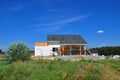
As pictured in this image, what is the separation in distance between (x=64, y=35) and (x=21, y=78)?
32.8 metres

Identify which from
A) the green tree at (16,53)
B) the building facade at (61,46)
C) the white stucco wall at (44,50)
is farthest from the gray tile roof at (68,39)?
the green tree at (16,53)

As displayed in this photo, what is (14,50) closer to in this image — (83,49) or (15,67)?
(15,67)

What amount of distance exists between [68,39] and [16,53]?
1017 inches

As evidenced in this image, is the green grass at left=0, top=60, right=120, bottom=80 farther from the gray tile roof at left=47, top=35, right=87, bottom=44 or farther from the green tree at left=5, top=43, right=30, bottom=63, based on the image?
the gray tile roof at left=47, top=35, right=87, bottom=44

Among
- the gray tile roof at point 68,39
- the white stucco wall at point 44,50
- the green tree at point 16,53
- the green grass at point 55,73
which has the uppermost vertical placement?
the gray tile roof at point 68,39

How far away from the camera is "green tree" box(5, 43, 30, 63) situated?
17.7 meters

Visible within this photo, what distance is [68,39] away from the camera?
142ft

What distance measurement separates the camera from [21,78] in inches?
463

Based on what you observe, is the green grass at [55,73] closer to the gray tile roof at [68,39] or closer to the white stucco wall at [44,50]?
the white stucco wall at [44,50]

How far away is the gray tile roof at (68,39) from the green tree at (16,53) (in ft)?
78.5

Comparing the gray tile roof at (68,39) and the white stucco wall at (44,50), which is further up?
the gray tile roof at (68,39)

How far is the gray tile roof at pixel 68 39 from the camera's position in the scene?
4197cm

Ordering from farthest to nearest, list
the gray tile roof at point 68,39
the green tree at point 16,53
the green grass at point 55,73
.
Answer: the gray tile roof at point 68,39, the green tree at point 16,53, the green grass at point 55,73

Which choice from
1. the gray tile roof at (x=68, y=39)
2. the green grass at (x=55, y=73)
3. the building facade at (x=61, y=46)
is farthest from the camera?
the gray tile roof at (x=68, y=39)
